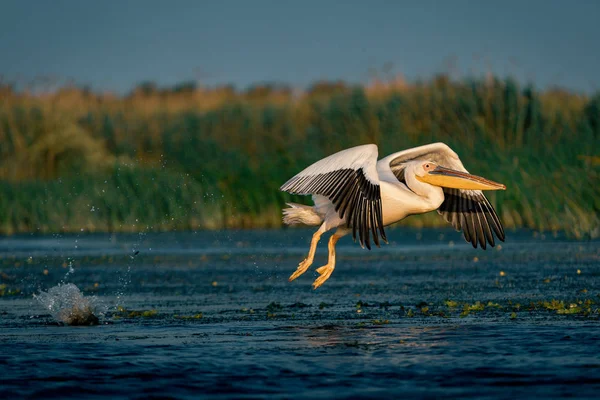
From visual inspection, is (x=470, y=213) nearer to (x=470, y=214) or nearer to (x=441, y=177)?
(x=470, y=214)

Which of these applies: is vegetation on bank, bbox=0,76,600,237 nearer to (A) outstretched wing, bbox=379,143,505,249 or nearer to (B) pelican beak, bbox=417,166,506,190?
(A) outstretched wing, bbox=379,143,505,249

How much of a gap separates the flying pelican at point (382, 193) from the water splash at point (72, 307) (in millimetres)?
1670

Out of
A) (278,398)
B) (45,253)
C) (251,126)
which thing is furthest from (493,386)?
(251,126)

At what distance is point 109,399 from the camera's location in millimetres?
6129

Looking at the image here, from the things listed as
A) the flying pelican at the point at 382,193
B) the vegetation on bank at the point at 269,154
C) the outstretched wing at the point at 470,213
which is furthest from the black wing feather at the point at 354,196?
the vegetation on bank at the point at 269,154

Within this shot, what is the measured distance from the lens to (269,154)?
20.2 meters

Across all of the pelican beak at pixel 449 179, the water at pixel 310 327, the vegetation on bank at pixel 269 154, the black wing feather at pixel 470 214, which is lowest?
the water at pixel 310 327

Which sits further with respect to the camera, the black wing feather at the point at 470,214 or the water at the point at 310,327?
the black wing feather at the point at 470,214

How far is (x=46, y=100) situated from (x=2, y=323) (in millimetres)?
16532

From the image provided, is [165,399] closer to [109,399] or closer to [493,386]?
[109,399]

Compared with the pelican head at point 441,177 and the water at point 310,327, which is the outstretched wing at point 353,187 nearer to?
the pelican head at point 441,177

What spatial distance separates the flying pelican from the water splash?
1.67 metres

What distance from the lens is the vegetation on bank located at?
16.7 metres

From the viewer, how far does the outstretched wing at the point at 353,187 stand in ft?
29.4
